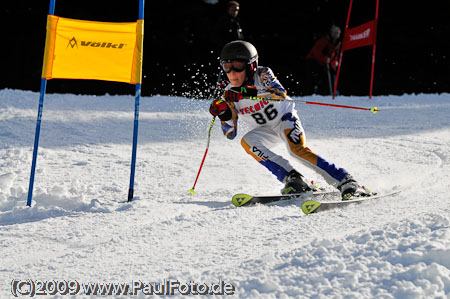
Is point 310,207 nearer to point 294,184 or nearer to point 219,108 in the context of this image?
point 294,184

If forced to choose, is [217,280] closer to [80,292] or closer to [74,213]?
[80,292]

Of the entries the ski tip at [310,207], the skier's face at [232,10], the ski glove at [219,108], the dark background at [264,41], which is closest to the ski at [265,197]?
the ski tip at [310,207]

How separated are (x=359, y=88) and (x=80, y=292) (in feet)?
40.2

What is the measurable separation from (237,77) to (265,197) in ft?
3.21

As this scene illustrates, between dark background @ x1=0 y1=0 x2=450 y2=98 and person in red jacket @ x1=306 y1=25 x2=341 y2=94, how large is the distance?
2104mm

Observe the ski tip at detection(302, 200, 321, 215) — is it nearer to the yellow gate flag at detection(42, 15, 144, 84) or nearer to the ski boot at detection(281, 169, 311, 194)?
the ski boot at detection(281, 169, 311, 194)

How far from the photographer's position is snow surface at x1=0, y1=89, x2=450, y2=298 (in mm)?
2242

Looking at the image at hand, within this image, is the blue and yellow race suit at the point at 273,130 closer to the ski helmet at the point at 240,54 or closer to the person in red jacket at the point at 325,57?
the ski helmet at the point at 240,54

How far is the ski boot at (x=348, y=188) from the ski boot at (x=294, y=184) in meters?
0.28

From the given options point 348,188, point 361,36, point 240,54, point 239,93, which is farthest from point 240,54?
point 361,36

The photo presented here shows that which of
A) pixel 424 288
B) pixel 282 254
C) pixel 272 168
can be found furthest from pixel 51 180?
pixel 424 288

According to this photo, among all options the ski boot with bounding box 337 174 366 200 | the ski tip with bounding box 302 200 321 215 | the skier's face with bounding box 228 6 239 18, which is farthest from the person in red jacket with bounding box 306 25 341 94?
the ski tip with bounding box 302 200 321 215

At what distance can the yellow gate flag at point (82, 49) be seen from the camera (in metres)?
3.76

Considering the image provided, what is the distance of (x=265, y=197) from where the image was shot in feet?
12.8
